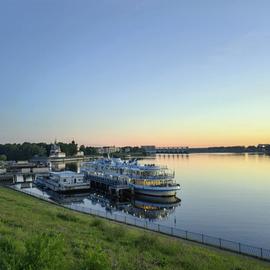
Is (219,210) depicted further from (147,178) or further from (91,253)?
(91,253)

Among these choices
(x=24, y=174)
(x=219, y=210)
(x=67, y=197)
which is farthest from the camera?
(x=24, y=174)

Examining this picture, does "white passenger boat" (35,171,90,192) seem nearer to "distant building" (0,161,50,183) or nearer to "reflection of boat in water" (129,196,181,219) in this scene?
"reflection of boat in water" (129,196,181,219)

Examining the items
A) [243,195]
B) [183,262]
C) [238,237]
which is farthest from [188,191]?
[183,262]

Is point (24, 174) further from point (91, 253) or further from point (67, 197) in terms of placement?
point (91, 253)

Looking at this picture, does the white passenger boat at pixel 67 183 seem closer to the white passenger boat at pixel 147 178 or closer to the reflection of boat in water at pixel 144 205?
the white passenger boat at pixel 147 178

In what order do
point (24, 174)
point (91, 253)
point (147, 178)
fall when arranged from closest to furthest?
point (91, 253), point (147, 178), point (24, 174)

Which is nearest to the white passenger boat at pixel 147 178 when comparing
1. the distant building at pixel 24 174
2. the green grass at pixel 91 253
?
the distant building at pixel 24 174

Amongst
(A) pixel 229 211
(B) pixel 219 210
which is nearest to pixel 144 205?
(B) pixel 219 210

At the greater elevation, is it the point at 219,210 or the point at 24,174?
the point at 24,174

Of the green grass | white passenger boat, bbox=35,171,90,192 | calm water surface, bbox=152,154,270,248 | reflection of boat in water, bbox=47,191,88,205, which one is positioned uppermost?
the green grass

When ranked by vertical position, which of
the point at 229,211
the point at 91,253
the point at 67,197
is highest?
the point at 91,253

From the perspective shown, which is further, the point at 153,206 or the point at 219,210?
the point at 153,206

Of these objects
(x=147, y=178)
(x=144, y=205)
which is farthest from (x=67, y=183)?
(x=144, y=205)

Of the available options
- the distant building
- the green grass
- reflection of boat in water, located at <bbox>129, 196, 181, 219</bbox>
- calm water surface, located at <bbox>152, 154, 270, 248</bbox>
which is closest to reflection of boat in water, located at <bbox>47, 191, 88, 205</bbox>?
reflection of boat in water, located at <bbox>129, 196, 181, 219</bbox>
